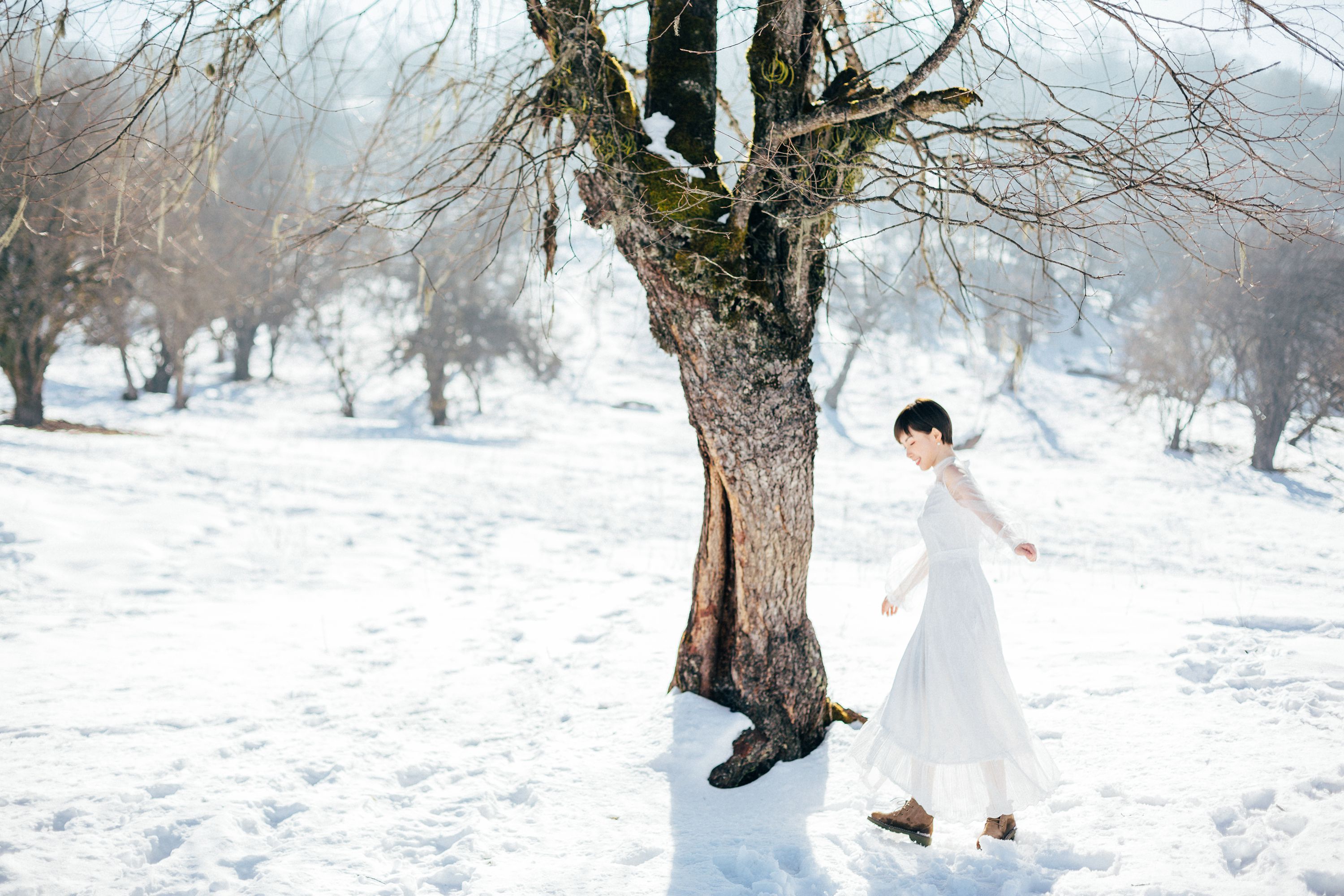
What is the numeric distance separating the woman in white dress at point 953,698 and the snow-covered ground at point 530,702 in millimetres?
203

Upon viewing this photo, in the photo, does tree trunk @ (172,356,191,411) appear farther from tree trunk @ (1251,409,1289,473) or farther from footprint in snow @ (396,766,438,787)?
tree trunk @ (1251,409,1289,473)

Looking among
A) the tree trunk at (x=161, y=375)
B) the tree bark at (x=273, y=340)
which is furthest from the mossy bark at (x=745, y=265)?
the tree bark at (x=273, y=340)

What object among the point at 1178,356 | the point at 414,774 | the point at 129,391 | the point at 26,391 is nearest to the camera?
the point at 414,774

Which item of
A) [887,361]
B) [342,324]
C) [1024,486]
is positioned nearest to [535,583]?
[1024,486]

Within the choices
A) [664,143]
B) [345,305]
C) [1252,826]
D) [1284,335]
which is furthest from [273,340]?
[1284,335]

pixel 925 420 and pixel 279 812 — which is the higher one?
pixel 925 420

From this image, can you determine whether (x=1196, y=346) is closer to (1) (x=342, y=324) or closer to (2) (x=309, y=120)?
(2) (x=309, y=120)

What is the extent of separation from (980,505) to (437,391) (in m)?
20.9

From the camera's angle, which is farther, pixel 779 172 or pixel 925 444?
pixel 925 444

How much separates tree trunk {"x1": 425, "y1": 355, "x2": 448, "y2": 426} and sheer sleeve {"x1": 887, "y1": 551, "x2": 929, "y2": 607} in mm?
19990

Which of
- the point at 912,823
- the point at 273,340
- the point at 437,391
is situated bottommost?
the point at 912,823

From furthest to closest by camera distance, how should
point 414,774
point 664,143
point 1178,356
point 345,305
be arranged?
point 345,305
point 1178,356
point 414,774
point 664,143

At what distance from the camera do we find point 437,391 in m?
21.8

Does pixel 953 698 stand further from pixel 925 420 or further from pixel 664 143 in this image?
pixel 664 143
